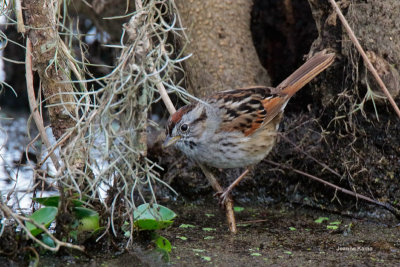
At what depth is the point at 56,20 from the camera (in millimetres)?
4613

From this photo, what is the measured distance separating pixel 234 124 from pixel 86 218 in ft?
5.02

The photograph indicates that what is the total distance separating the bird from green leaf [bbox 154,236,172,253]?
801 millimetres

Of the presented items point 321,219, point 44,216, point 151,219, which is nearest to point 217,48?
point 321,219

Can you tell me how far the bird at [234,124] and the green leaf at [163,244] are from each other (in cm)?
80

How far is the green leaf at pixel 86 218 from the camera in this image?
12.4 ft

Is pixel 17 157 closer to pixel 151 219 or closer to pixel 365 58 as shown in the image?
pixel 151 219

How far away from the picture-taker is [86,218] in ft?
12.5

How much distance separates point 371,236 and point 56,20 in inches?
113

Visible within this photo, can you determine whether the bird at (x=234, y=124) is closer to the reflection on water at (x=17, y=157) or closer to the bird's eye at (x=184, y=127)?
the bird's eye at (x=184, y=127)

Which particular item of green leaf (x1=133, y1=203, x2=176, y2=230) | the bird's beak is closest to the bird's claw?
the bird's beak

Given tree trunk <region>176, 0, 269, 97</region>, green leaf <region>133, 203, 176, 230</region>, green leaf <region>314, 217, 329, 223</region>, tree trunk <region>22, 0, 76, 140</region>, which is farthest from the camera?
tree trunk <region>176, 0, 269, 97</region>

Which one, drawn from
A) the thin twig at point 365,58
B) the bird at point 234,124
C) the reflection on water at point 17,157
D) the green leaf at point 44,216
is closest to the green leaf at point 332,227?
the bird at point 234,124

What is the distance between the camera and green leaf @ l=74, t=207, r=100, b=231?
3.78 m

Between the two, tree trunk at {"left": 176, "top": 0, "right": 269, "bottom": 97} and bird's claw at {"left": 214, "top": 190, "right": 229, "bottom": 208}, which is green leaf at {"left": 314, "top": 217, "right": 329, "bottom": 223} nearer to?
bird's claw at {"left": 214, "top": 190, "right": 229, "bottom": 208}
